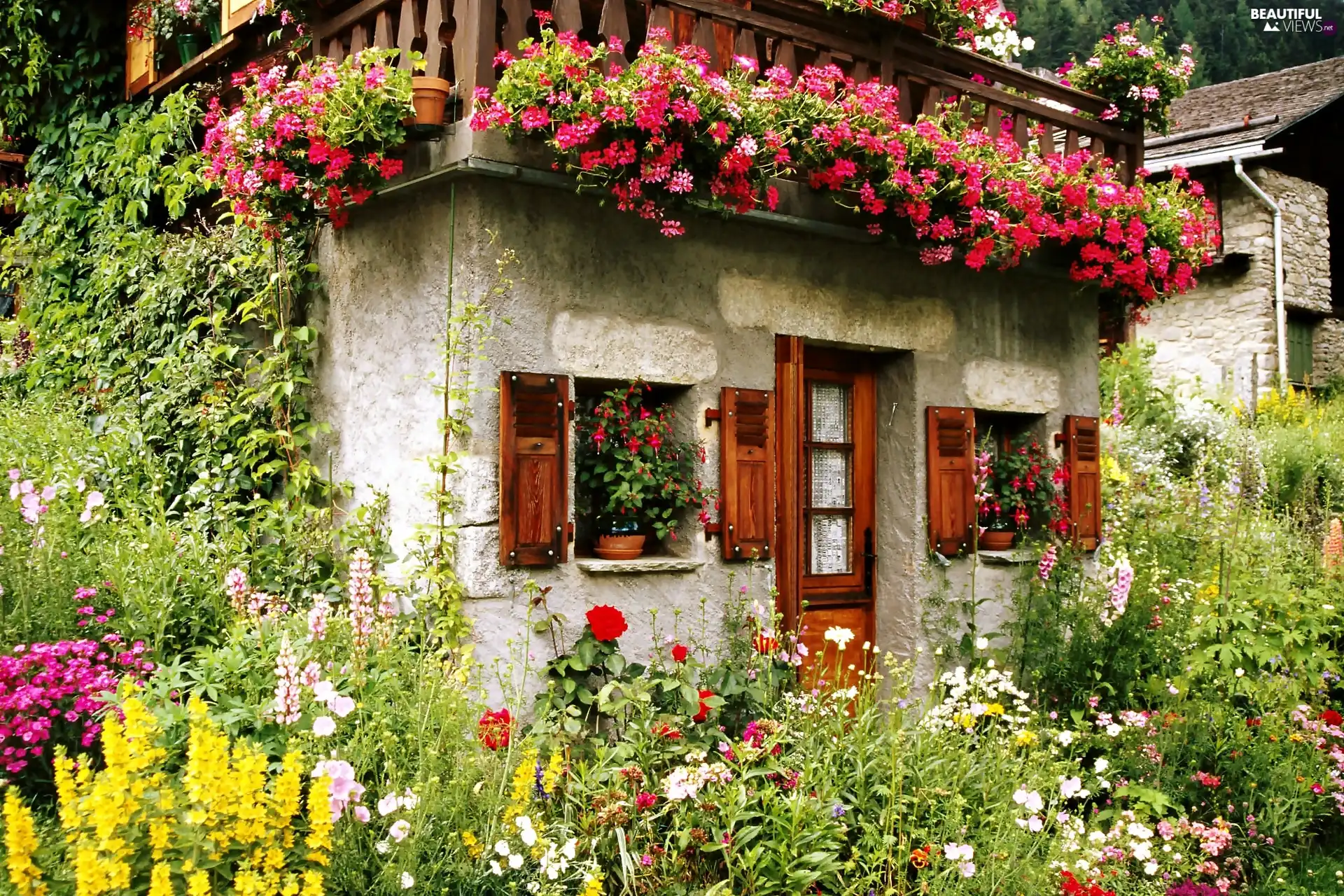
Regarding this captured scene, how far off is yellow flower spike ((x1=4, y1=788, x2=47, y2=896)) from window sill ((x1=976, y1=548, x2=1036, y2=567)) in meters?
5.36

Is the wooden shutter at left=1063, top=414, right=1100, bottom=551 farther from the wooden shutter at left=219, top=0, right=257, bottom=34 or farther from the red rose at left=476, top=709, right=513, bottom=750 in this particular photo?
the wooden shutter at left=219, top=0, right=257, bottom=34

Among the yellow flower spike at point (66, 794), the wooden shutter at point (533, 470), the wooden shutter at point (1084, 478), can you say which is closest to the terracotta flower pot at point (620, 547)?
the wooden shutter at point (533, 470)

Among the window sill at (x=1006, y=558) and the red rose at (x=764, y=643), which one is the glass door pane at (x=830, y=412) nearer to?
the window sill at (x=1006, y=558)

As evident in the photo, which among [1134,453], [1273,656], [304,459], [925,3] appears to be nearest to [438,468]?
[304,459]

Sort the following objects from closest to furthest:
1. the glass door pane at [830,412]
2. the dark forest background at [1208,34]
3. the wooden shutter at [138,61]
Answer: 1. the glass door pane at [830,412]
2. the wooden shutter at [138,61]
3. the dark forest background at [1208,34]

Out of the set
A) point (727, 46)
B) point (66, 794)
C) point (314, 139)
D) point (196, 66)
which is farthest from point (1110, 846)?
point (196, 66)

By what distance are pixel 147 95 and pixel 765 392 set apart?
193 inches

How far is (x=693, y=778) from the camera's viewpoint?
405 centimetres

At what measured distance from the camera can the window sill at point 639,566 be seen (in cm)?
510

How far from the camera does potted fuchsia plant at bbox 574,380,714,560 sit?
5.29 meters

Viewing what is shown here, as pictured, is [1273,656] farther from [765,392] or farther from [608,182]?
[608,182]

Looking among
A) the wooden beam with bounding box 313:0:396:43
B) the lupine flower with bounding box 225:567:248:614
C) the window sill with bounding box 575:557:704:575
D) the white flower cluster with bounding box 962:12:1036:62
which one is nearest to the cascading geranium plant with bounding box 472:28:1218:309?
the wooden beam with bounding box 313:0:396:43

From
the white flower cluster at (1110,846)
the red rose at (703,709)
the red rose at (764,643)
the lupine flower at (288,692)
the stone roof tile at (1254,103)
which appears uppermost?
the stone roof tile at (1254,103)

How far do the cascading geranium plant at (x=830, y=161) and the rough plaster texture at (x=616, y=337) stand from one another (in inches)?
12.3
